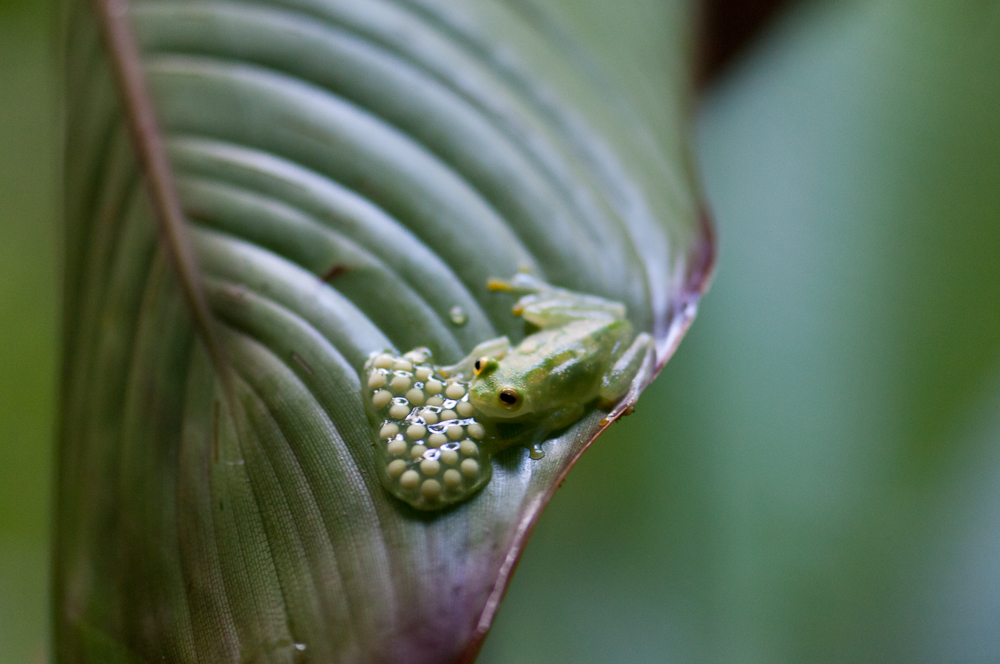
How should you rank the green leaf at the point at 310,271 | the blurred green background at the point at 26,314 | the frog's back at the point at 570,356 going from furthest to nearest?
the blurred green background at the point at 26,314 → the frog's back at the point at 570,356 → the green leaf at the point at 310,271

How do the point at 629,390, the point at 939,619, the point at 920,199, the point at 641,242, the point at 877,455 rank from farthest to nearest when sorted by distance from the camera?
the point at 920,199
the point at 877,455
the point at 939,619
the point at 641,242
the point at 629,390

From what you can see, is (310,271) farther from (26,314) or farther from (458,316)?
(26,314)

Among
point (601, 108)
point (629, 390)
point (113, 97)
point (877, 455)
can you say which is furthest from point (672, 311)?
point (113, 97)

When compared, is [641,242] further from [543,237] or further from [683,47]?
[683,47]

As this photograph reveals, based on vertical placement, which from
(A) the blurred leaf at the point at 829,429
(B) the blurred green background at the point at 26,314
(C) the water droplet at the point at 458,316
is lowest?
(A) the blurred leaf at the point at 829,429

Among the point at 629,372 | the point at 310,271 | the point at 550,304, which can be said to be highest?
the point at 310,271

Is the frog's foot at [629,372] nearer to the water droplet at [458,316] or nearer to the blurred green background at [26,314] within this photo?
the water droplet at [458,316]

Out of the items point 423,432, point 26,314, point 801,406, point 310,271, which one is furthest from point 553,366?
point 26,314

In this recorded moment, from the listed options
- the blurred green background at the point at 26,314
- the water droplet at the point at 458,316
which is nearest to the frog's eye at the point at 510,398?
the water droplet at the point at 458,316
